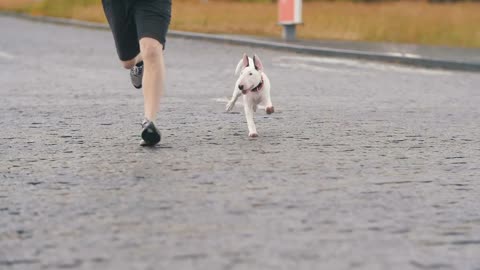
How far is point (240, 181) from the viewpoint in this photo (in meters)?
6.01

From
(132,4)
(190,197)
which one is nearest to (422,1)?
(132,4)

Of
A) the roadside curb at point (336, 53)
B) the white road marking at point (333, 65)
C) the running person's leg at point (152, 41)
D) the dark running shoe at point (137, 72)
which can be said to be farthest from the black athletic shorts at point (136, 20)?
the roadside curb at point (336, 53)

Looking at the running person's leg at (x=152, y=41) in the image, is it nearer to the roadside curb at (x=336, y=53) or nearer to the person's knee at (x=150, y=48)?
the person's knee at (x=150, y=48)

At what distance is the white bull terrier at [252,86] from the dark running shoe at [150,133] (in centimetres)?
71

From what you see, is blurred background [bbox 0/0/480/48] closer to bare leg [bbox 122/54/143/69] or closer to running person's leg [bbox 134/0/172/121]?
bare leg [bbox 122/54/143/69]

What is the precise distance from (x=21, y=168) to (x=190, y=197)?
1565 mm

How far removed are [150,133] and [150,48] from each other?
58cm

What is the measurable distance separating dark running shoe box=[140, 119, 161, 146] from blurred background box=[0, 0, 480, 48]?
47.1ft

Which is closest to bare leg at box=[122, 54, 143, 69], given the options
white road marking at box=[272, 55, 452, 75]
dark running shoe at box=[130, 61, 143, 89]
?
dark running shoe at box=[130, 61, 143, 89]

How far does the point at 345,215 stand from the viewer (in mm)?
5043

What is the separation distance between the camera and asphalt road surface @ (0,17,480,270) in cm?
430

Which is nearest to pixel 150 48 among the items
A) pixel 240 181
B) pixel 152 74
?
pixel 152 74

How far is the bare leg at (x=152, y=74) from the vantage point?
289 inches

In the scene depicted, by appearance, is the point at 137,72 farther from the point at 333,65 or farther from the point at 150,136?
the point at 333,65
